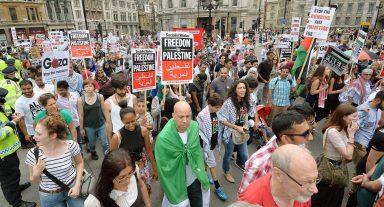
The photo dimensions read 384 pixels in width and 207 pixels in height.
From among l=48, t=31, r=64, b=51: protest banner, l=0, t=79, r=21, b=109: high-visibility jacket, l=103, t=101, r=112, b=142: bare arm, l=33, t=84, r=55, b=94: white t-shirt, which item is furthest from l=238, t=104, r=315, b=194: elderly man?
l=48, t=31, r=64, b=51: protest banner

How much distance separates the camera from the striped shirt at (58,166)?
8.57 ft

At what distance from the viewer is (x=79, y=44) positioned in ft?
26.4

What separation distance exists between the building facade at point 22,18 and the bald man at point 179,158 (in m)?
48.0

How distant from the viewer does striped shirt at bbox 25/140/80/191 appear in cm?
261

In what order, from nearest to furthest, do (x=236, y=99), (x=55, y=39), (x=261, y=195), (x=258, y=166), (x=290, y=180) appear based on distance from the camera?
(x=290, y=180) < (x=261, y=195) < (x=258, y=166) < (x=236, y=99) < (x=55, y=39)

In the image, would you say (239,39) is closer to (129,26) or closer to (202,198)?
(202,198)

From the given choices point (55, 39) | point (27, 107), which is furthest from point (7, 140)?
point (55, 39)

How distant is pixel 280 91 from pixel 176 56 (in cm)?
280

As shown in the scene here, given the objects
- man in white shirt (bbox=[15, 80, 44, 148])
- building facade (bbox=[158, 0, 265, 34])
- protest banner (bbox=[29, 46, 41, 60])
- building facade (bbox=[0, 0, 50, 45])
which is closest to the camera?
man in white shirt (bbox=[15, 80, 44, 148])

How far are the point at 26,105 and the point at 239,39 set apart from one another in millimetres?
11135

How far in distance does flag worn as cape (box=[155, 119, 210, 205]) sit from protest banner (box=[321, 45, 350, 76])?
4.61 meters

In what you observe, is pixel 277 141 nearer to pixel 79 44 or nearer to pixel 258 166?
pixel 258 166

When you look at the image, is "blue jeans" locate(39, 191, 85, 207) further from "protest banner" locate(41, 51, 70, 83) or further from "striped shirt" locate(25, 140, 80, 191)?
"protest banner" locate(41, 51, 70, 83)

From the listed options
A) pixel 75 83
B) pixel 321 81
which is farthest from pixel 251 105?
pixel 75 83
